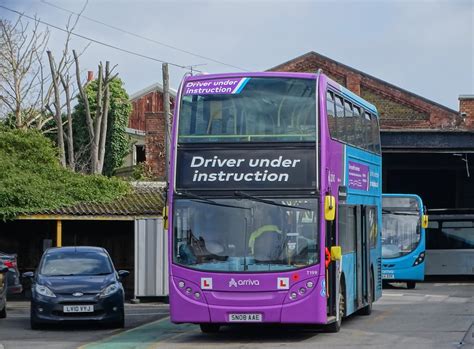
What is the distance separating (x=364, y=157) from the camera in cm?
2156

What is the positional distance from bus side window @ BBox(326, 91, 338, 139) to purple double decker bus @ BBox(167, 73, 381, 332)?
9 centimetres

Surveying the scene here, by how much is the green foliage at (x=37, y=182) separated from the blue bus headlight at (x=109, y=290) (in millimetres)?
10333

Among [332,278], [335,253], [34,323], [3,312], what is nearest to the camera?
[335,253]

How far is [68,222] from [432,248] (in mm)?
15326

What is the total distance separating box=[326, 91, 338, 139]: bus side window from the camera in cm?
1792

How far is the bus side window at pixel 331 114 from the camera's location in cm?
1792

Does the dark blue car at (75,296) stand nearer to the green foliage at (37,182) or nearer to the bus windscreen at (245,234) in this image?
the bus windscreen at (245,234)

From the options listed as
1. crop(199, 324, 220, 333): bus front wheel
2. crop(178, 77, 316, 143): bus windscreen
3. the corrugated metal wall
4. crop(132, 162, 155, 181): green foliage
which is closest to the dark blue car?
crop(199, 324, 220, 333): bus front wheel

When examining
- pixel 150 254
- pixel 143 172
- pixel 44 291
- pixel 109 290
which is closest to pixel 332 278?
pixel 109 290

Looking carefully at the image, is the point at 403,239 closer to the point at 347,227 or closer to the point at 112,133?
the point at 347,227

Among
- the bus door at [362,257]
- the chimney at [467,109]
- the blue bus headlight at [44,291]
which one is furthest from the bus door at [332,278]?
the chimney at [467,109]

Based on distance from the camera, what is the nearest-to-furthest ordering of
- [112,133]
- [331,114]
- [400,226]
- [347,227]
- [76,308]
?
[331,114] < [347,227] < [76,308] < [400,226] < [112,133]

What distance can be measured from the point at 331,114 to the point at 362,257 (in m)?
4.29

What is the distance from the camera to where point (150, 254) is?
96.2 feet
